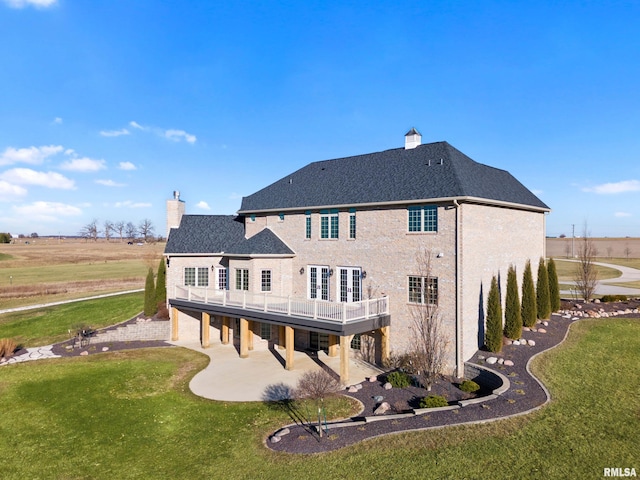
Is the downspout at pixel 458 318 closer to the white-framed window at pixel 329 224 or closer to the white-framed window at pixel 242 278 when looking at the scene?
the white-framed window at pixel 329 224

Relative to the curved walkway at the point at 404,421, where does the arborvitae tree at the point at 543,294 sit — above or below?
above

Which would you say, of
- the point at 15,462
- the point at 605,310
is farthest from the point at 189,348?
the point at 605,310

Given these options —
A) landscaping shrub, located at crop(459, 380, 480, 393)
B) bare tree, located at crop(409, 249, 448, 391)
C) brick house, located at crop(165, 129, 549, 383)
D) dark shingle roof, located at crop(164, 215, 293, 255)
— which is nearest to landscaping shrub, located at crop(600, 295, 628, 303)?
brick house, located at crop(165, 129, 549, 383)

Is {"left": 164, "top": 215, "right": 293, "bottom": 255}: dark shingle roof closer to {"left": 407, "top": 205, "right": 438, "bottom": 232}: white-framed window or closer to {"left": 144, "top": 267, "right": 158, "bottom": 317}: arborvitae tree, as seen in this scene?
{"left": 144, "top": 267, "right": 158, "bottom": 317}: arborvitae tree

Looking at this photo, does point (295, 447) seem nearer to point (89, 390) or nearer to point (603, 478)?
point (603, 478)

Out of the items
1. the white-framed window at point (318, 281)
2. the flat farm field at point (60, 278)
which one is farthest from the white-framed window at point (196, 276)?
the flat farm field at point (60, 278)
